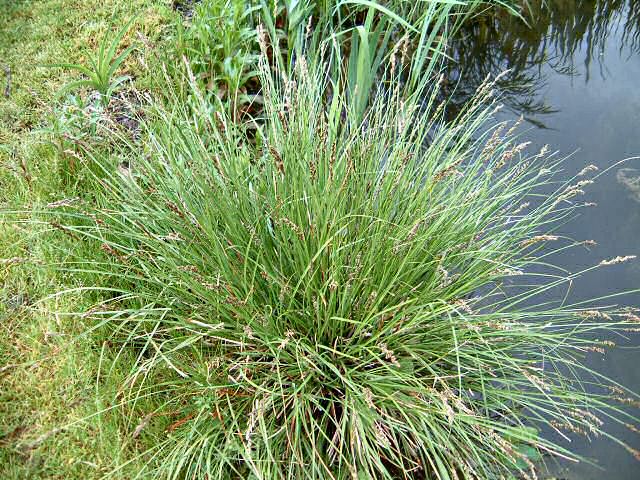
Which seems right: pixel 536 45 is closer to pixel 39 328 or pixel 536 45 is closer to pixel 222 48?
pixel 222 48

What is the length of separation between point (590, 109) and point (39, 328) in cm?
327

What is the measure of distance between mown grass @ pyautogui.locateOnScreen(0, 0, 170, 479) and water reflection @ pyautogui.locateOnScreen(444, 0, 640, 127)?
82.0 inches

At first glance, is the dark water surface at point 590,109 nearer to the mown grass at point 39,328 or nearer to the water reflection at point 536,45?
the water reflection at point 536,45

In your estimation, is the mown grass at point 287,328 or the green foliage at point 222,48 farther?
the green foliage at point 222,48

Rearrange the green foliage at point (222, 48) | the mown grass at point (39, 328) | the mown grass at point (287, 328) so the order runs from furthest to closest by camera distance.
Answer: the green foliage at point (222, 48) < the mown grass at point (39, 328) < the mown grass at point (287, 328)

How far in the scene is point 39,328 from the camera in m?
2.31

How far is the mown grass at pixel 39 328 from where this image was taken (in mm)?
1962

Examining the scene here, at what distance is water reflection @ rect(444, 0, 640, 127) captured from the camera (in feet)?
13.0

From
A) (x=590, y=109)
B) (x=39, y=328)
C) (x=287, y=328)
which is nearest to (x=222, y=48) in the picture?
(x=39, y=328)

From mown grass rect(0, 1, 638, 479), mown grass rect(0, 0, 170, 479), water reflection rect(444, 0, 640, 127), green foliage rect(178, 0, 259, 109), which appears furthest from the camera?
water reflection rect(444, 0, 640, 127)

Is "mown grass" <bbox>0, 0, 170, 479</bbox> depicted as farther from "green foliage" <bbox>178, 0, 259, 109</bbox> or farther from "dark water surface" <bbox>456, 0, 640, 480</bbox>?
"dark water surface" <bbox>456, 0, 640, 480</bbox>

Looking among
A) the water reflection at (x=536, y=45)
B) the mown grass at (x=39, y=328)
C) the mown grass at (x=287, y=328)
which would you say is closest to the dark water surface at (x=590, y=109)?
the water reflection at (x=536, y=45)

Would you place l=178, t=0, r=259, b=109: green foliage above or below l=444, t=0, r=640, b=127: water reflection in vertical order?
A: above

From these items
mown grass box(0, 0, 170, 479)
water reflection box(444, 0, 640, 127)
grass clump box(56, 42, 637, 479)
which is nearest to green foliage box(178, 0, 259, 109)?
mown grass box(0, 0, 170, 479)
